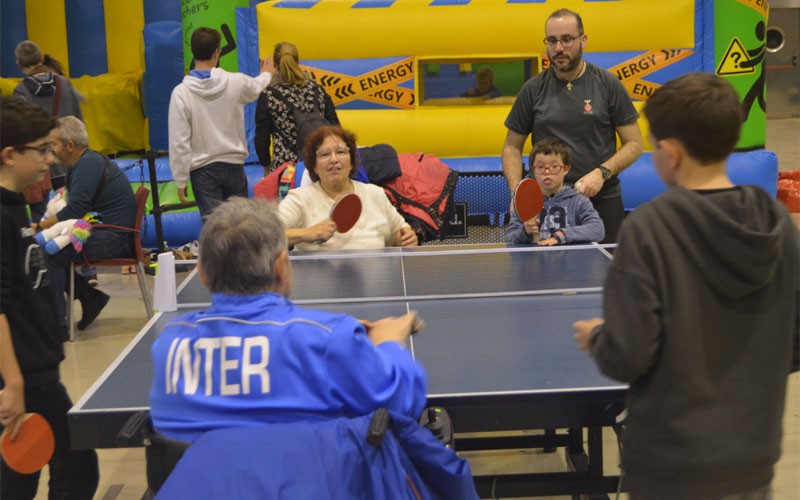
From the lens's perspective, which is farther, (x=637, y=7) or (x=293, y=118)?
(x=637, y=7)

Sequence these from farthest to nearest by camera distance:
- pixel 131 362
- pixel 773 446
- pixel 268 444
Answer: pixel 131 362 → pixel 773 446 → pixel 268 444

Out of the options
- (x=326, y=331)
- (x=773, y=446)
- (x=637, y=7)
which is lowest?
(x=773, y=446)

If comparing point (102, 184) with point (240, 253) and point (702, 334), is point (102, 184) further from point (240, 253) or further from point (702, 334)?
point (702, 334)

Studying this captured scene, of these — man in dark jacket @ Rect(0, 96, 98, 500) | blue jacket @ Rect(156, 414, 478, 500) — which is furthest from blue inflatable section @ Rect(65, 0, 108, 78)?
blue jacket @ Rect(156, 414, 478, 500)

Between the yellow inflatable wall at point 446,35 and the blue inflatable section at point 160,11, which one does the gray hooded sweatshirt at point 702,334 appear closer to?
the yellow inflatable wall at point 446,35

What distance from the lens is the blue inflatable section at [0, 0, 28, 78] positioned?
1073 cm

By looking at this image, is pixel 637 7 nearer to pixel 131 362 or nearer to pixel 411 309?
pixel 411 309

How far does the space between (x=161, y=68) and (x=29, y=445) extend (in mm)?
8063

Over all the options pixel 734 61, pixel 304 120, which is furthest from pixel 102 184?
pixel 734 61

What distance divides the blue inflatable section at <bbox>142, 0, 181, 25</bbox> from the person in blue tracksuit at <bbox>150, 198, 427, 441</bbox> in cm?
958

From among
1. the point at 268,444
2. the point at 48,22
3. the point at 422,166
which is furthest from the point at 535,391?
the point at 48,22

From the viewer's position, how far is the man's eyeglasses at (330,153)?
14.0ft

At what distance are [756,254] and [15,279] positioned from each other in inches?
73.6

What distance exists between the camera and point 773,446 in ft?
6.51
